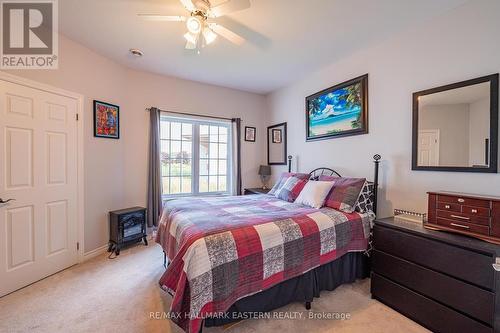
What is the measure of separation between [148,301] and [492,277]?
2.63m

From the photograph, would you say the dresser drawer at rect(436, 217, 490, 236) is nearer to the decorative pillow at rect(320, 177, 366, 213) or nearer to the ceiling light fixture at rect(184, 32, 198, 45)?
the decorative pillow at rect(320, 177, 366, 213)

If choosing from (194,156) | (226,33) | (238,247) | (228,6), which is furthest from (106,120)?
(238,247)

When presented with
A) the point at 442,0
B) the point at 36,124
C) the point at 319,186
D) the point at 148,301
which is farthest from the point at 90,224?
the point at 442,0

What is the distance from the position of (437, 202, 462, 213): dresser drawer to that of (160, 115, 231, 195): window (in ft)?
11.0

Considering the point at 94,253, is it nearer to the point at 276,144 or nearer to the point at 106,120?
the point at 106,120

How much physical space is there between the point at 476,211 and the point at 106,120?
13.8ft

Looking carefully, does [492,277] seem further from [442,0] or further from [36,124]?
[36,124]

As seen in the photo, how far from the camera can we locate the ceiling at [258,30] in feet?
6.67

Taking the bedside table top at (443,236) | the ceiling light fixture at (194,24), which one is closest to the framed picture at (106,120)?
the ceiling light fixture at (194,24)

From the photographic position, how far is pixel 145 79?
355 centimetres

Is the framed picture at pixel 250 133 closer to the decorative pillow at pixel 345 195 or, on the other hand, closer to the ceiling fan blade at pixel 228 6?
the decorative pillow at pixel 345 195

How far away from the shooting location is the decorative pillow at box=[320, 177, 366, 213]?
2309mm

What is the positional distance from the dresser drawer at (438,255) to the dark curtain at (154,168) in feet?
10.3

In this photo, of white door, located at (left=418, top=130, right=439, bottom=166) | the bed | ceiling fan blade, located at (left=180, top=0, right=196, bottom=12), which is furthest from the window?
white door, located at (left=418, top=130, right=439, bottom=166)
